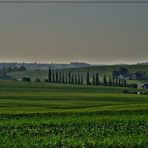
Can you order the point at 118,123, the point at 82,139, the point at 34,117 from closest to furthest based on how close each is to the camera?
the point at 82,139, the point at 118,123, the point at 34,117

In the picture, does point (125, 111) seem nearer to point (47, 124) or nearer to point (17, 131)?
point (47, 124)

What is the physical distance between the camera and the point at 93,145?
30812mm

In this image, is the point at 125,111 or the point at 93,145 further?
the point at 125,111

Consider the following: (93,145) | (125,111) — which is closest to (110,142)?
(93,145)

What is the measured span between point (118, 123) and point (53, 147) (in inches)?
626

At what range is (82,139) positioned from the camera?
33.5 m

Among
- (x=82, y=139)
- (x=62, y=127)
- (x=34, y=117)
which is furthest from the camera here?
(x=34, y=117)

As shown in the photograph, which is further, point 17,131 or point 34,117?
point 34,117

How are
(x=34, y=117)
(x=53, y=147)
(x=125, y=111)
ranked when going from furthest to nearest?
(x=125, y=111) < (x=34, y=117) < (x=53, y=147)

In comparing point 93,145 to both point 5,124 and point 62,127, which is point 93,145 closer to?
point 62,127

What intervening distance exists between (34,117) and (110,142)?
21.3 meters

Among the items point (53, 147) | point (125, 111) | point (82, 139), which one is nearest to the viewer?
point (53, 147)

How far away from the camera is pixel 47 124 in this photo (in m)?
44.0

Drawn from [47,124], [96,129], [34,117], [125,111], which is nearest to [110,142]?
[96,129]
